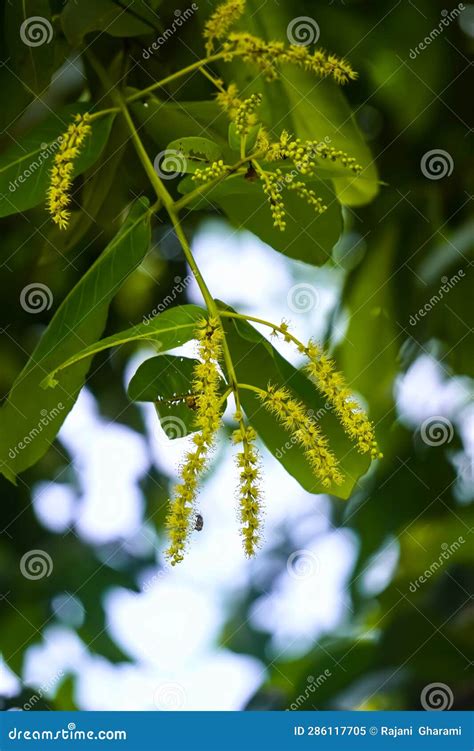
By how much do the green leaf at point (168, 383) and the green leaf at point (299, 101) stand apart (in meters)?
0.35

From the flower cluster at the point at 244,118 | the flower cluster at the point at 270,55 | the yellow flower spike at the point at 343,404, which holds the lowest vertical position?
the yellow flower spike at the point at 343,404

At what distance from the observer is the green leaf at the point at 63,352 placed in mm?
967

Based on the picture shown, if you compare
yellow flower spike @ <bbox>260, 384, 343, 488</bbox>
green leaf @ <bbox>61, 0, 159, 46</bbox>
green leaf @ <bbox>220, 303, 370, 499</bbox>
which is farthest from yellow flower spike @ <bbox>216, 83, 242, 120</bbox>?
yellow flower spike @ <bbox>260, 384, 343, 488</bbox>

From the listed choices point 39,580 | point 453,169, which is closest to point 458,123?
point 453,169

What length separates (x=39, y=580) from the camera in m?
1.19

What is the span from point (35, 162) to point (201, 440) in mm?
472

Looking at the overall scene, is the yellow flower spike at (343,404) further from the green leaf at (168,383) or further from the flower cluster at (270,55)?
the flower cluster at (270,55)

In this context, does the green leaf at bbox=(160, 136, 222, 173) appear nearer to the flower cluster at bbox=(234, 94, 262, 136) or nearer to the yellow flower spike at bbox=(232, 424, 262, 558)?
the flower cluster at bbox=(234, 94, 262, 136)

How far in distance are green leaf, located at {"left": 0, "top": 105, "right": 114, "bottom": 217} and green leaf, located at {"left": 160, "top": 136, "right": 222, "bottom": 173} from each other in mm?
158

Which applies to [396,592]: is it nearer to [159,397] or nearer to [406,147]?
[159,397]

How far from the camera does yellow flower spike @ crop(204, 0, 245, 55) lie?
99 centimetres

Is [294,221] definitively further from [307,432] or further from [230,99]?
[307,432]

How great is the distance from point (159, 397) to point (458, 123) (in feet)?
1.95

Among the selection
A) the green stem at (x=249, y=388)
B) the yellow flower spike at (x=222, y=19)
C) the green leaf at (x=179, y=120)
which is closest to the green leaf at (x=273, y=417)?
the green stem at (x=249, y=388)
